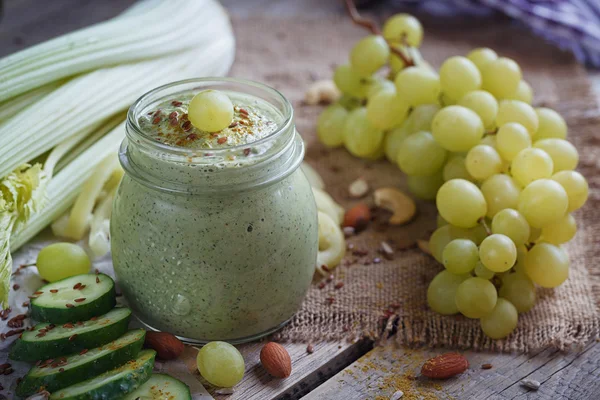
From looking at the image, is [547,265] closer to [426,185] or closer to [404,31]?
[426,185]

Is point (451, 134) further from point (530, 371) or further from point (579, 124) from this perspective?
point (579, 124)

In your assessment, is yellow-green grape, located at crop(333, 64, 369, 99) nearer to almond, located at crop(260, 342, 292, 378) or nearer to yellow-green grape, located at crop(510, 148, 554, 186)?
yellow-green grape, located at crop(510, 148, 554, 186)

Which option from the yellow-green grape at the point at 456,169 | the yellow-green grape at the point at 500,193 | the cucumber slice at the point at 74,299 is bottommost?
the cucumber slice at the point at 74,299

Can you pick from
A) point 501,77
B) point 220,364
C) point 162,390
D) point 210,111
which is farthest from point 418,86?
point 162,390

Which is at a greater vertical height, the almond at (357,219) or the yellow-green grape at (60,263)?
the yellow-green grape at (60,263)

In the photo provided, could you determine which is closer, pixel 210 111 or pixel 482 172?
pixel 210 111

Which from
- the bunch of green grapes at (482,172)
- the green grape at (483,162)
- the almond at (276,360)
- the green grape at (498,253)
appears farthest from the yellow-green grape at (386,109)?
the almond at (276,360)

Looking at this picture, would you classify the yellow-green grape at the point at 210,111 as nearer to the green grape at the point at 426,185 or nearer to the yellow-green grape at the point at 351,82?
the green grape at the point at 426,185
